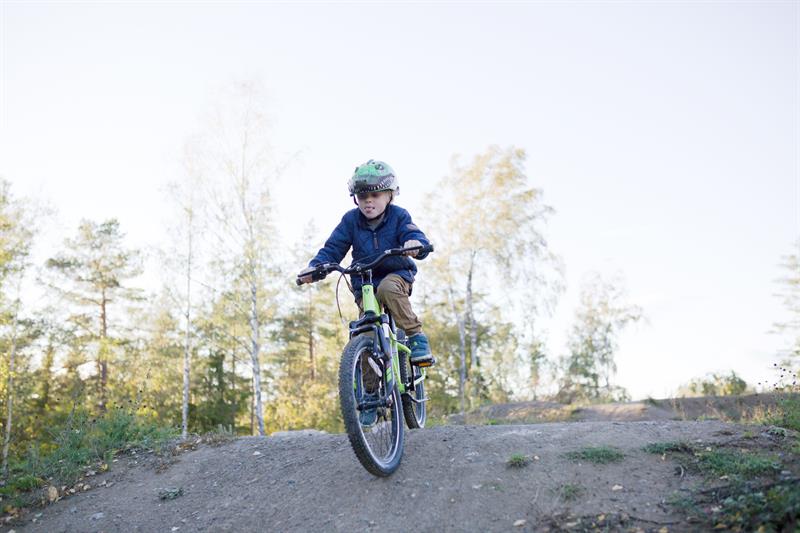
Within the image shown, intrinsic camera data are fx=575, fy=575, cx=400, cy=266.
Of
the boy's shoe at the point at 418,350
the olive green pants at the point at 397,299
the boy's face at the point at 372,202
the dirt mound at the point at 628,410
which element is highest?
the boy's face at the point at 372,202

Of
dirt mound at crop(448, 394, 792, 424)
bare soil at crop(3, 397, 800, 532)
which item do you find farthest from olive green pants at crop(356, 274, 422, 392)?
dirt mound at crop(448, 394, 792, 424)

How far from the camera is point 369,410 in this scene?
14.0ft

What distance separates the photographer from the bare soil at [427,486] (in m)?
3.78

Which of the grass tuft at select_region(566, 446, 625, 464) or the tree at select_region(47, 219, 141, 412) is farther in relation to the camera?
the tree at select_region(47, 219, 141, 412)

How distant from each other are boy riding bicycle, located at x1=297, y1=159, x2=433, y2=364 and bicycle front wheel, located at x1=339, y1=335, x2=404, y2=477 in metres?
0.67

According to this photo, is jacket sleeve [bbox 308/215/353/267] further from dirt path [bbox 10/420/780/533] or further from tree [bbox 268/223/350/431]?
tree [bbox 268/223/350/431]

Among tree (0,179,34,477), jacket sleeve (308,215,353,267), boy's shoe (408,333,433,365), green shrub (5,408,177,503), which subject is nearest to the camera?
jacket sleeve (308,215,353,267)

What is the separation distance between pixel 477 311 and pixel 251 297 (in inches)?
426

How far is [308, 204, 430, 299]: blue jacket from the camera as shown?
514 cm

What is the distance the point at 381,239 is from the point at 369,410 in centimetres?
164

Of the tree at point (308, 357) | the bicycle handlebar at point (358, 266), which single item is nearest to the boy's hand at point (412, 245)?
the bicycle handlebar at point (358, 266)

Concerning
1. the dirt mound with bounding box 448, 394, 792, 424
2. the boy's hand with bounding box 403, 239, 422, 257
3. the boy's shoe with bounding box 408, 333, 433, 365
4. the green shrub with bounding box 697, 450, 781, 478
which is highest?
the boy's hand with bounding box 403, 239, 422, 257

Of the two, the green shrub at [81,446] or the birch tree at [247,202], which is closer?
the green shrub at [81,446]

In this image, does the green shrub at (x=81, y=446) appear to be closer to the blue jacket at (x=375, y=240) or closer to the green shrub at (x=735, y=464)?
the blue jacket at (x=375, y=240)
